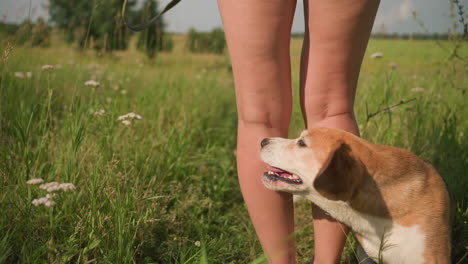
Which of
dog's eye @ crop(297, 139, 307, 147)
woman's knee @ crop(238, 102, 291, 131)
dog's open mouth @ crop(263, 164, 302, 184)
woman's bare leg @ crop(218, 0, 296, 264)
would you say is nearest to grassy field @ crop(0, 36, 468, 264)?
woman's bare leg @ crop(218, 0, 296, 264)

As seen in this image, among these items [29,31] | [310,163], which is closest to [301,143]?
[310,163]

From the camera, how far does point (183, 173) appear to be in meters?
2.83

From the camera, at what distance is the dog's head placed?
1.52 meters

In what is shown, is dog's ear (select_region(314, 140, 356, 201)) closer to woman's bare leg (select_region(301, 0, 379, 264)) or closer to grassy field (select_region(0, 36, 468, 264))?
woman's bare leg (select_region(301, 0, 379, 264))

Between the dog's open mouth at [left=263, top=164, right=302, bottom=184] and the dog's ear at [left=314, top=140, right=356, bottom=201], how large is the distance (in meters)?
0.19

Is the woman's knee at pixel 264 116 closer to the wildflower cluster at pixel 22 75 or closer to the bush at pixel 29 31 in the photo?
the bush at pixel 29 31

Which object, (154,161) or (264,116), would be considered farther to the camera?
(154,161)

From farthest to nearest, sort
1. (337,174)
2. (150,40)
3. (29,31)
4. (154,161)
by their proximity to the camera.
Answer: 1. (150,40)
2. (29,31)
3. (154,161)
4. (337,174)

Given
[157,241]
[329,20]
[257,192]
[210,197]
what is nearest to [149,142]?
[210,197]

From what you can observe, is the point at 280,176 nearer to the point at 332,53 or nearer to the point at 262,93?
the point at 262,93

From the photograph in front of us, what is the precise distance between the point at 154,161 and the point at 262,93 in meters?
1.28

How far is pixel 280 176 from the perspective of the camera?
1.69m

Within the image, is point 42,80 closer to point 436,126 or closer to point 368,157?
point 368,157

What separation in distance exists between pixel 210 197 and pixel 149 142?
64 centimetres
